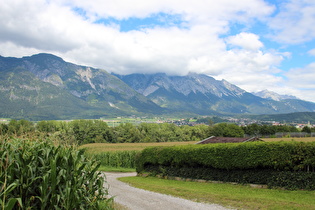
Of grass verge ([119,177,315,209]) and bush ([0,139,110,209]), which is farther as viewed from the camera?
grass verge ([119,177,315,209])

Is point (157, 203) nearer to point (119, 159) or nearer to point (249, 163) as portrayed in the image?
point (249, 163)

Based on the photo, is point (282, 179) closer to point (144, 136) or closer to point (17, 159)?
point (17, 159)

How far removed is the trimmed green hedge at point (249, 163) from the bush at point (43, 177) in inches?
485

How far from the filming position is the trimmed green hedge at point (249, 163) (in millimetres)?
15992

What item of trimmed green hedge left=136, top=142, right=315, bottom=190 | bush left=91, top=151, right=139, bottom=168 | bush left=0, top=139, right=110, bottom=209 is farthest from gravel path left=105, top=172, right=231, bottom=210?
bush left=91, top=151, right=139, bottom=168

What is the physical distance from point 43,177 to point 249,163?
1454 centimetres

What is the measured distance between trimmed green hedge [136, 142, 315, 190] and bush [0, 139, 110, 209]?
12322mm

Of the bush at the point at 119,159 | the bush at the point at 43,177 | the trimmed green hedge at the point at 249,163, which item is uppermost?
the bush at the point at 43,177

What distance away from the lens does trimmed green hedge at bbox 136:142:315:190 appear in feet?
52.5

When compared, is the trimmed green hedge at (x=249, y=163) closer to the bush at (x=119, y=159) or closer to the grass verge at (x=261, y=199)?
the grass verge at (x=261, y=199)

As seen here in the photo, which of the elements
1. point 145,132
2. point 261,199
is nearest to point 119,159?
point 261,199

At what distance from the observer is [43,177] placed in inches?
290

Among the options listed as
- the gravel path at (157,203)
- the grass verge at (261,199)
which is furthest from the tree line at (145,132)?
the grass verge at (261,199)

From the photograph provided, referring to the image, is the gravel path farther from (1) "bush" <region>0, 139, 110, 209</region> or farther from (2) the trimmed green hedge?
(2) the trimmed green hedge
